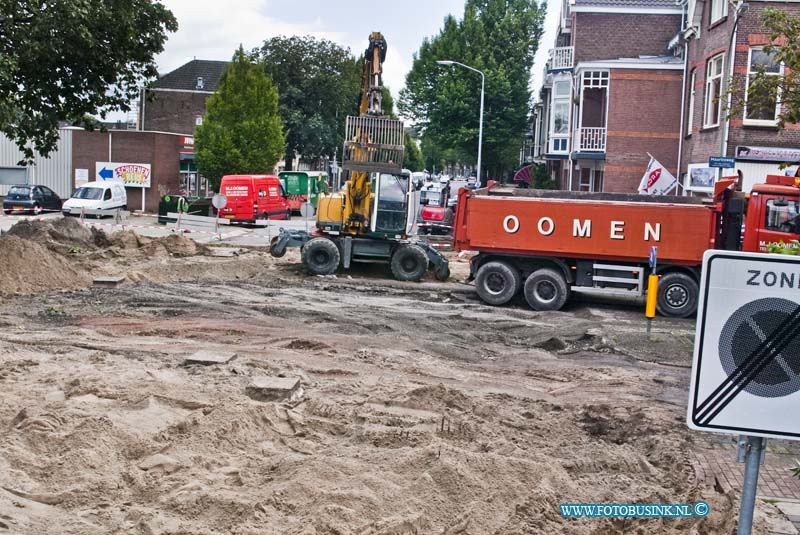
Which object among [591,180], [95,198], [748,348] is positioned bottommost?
[95,198]

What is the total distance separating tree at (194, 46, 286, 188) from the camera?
54.7 meters

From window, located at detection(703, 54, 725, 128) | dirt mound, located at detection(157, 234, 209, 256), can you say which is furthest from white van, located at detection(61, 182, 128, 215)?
window, located at detection(703, 54, 725, 128)

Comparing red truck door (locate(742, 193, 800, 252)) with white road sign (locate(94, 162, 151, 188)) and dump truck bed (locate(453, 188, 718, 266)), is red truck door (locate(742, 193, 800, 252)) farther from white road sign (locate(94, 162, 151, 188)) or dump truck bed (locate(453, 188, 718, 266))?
white road sign (locate(94, 162, 151, 188))

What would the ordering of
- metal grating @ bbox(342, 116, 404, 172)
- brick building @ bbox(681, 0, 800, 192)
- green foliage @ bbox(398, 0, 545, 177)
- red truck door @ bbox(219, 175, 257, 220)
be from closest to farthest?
metal grating @ bbox(342, 116, 404, 172) → brick building @ bbox(681, 0, 800, 192) → red truck door @ bbox(219, 175, 257, 220) → green foliage @ bbox(398, 0, 545, 177)

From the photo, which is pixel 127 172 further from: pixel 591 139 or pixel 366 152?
pixel 366 152

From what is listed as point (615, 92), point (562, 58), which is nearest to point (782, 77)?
point (615, 92)

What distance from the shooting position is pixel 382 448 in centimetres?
901

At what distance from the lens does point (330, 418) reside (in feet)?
33.5

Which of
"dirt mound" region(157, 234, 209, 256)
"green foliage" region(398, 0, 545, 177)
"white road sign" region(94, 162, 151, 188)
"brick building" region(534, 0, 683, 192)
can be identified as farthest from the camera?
"green foliage" region(398, 0, 545, 177)

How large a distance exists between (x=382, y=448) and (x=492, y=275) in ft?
38.5

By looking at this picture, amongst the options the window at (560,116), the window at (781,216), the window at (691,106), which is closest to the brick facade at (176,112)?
the window at (560,116)

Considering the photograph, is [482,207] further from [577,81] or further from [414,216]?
[577,81]

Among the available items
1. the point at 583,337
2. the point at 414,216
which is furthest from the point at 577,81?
the point at 583,337

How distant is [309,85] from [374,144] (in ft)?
165
